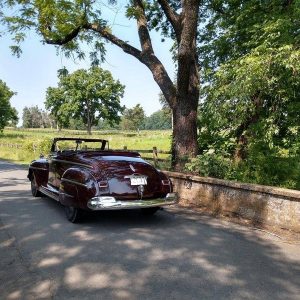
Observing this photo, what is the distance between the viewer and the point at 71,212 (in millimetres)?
6805

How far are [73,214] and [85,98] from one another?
76.4 metres

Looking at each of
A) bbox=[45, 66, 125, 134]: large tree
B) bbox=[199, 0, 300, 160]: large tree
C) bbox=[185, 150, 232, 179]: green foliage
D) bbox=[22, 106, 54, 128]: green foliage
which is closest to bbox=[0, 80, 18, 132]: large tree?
bbox=[45, 66, 125, 134]: large tree

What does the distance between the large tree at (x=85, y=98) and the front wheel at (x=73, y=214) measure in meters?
74.2

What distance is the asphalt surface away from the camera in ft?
12.4

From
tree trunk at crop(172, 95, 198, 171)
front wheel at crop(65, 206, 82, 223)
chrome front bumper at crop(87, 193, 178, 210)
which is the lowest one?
front wheel at crop(65, 206, 82, 223)

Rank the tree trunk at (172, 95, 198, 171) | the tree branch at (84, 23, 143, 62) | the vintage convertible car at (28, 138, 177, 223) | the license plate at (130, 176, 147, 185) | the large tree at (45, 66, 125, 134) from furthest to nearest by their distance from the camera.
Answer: the large tree at (45, 66, 125, 134)
the tree branch at (84, 23, 143, 62)
the tree trunk at (172, 95, 198, 171)
the license plate at (130, 176, 147, 185)
the vintage convertible car at (28, 138, 177, 223)

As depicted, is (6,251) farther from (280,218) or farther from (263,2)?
(263,2)

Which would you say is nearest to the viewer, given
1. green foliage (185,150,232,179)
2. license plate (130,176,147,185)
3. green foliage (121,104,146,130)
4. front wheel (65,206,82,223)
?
license plate (130,176,147,185)

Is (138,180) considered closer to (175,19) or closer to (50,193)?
(50,193)

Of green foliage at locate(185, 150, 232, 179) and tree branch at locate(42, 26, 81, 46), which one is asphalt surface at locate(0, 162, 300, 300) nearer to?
green foliage at locate(185, 150, 232, 179)

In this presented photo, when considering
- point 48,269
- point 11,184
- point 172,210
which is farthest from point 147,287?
point 11,184

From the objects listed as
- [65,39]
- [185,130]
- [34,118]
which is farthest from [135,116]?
[185,130]

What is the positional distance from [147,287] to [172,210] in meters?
4.22

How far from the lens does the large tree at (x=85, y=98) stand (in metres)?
80.5
